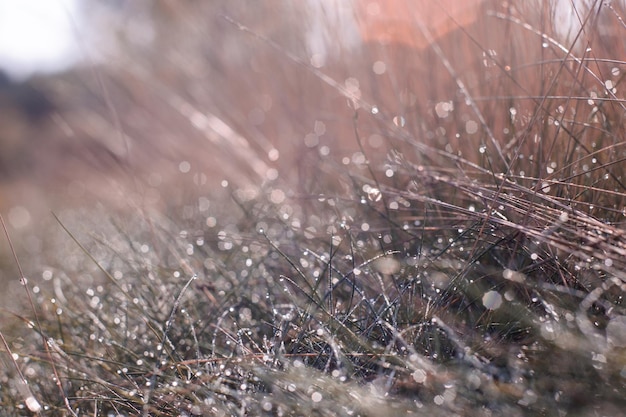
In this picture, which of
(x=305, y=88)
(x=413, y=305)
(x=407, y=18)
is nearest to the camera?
(x=413, y=305)

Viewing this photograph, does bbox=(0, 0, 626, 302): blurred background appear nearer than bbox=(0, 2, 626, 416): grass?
No

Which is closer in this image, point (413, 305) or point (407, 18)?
point (413, 305)

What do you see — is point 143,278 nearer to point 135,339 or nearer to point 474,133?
point 135,339

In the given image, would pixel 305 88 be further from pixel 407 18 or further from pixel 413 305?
pixel 413 305

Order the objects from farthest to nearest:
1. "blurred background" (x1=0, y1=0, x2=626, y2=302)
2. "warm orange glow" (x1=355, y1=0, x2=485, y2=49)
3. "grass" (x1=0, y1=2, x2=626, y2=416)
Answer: "warm orange glow" (x1=355, y1=0, x2=485, y2=49), "blurred background" (x1=0, y1=0, x2=626, y2=302), "grass" (x1=0, y1=2, x2=626, y2=416)

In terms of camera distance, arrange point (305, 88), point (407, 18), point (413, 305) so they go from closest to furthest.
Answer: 1. point (413, 305)
2. point (407, 18)
3. point (305, 88)

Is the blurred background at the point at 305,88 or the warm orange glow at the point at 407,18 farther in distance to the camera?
the warm orange glow at the point at 407,18

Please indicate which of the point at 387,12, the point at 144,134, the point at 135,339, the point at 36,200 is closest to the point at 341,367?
the point at 135,339

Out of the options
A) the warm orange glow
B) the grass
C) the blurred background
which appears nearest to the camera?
the grass

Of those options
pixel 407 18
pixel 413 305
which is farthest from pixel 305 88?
pixel 413 305
